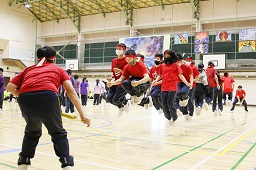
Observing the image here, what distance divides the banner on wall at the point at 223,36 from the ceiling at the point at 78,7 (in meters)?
3.30

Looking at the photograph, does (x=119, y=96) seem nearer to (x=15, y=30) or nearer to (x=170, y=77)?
(x=170, y=77)

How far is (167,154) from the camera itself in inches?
178

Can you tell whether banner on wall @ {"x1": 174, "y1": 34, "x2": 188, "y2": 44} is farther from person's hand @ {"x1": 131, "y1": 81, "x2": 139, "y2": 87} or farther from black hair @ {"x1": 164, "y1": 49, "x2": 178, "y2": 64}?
person's hand @ {"x1": 131, "y1": 81, "x2": 139, "y2": 87}

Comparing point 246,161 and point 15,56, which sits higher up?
point 15,56

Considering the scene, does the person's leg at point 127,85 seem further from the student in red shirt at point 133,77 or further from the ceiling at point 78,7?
the ceiling at point 78,7

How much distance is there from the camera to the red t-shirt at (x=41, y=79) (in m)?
2.86

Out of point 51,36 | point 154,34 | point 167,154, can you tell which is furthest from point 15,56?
point 167,154

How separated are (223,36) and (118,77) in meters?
18.9

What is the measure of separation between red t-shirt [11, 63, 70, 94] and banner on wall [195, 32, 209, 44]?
73.8ft

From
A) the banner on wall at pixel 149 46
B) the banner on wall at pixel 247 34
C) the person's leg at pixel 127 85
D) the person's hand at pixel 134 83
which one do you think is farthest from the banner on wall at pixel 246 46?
the person's hand at pixel 134 83

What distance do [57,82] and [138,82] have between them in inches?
139

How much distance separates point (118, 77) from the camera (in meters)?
7.45

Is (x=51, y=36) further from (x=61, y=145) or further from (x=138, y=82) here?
(x=61, y=145)

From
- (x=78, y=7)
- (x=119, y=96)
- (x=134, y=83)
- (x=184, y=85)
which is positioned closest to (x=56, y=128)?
(x=134, y=83)
